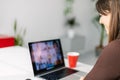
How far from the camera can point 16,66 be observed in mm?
1790

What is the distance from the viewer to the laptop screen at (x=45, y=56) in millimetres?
1569

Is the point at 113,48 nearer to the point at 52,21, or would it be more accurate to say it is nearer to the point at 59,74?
the point at 59,74

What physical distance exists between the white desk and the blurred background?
1.09 metres

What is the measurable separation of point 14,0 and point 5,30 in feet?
1.49

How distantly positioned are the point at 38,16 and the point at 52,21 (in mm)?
343

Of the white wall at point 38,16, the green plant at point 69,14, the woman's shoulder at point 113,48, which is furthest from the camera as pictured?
the green plant at point 69,14

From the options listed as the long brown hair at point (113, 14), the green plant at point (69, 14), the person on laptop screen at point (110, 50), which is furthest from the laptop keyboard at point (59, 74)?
the green plant at point (69, 14)

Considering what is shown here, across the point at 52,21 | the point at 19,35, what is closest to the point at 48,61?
the point at 19,35

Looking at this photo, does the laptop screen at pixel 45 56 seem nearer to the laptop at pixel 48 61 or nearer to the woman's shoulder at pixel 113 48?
the laptop at pixel 48 61

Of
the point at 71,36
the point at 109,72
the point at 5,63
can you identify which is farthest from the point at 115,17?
the point at 71,36

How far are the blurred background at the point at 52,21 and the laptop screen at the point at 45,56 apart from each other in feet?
5.47

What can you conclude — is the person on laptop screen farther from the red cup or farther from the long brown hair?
the red cup

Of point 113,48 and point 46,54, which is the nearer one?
point 113,48

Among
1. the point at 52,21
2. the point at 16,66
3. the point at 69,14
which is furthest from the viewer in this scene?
the point at 69,14
